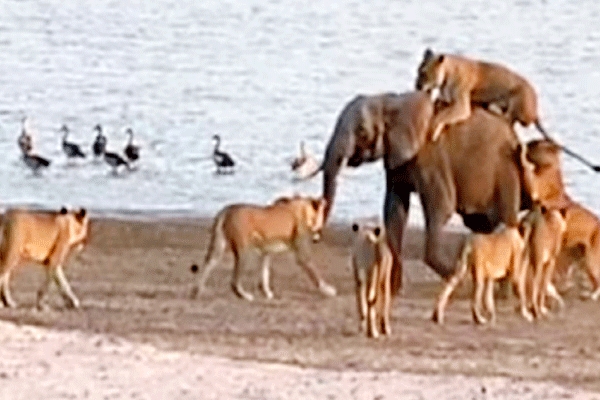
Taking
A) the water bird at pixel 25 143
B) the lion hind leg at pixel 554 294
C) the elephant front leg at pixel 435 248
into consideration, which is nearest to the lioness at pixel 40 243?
the elephant front leg at pixel 435 248

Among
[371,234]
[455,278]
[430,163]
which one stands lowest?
[455,278]

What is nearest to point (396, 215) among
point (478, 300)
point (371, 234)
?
point (478, 300)

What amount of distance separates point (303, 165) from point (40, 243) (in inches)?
467

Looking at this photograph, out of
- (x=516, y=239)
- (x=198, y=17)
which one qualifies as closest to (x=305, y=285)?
(x=516, y=239)

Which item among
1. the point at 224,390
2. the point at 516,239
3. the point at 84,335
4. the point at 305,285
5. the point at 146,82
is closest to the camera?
the point at 224,390

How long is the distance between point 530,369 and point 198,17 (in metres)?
44.8

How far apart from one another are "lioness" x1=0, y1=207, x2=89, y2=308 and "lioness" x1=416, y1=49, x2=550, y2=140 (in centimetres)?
266

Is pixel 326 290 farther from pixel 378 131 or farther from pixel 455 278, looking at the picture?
pixel 455 278

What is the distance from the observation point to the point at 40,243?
17203 millimetres

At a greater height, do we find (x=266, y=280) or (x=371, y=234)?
(x=371, y=234)

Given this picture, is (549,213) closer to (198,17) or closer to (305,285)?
(305,285)

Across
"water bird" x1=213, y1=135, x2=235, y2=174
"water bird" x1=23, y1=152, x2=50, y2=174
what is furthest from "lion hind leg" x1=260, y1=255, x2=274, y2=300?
"water bird" x1=23, y1=152, x2=50, y2=174

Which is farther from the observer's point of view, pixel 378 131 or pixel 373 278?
pixel 378 131

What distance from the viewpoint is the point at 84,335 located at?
14.9 metres
